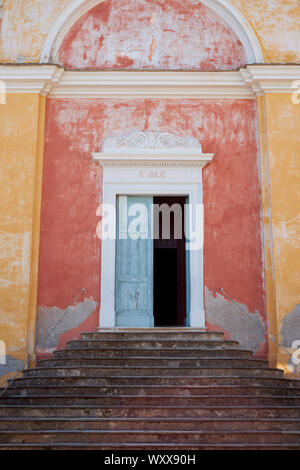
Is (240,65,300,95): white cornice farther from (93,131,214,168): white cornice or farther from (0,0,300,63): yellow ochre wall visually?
(93,131,214,168): white cornice

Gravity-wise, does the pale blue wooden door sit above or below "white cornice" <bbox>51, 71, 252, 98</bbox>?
below

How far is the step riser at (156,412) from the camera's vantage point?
18.3 feet

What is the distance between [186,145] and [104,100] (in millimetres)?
1628

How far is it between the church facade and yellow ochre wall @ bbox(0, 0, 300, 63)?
2 cm

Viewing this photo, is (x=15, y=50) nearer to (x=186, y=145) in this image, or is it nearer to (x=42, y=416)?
(x=186, y=145)

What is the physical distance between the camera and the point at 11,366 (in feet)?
25.1

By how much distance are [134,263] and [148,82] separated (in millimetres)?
3078

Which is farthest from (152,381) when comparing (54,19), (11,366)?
(54,19)

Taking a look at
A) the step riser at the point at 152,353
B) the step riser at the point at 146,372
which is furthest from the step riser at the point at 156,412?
the step riser at the point at 152,353

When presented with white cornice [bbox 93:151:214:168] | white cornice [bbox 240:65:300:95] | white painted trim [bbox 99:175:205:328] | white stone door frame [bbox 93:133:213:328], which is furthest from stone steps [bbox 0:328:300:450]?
white cornice [bbox 240:65:300:95]

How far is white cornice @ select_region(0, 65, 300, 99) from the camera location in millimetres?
8680

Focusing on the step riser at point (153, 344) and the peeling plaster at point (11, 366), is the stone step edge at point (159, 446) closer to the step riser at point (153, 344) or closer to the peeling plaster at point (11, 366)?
the step riser at point (153, 344)

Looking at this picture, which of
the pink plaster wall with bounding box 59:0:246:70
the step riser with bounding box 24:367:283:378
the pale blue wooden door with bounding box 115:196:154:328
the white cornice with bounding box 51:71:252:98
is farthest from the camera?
the pink plaster wall with bounding box 59:0:246:70

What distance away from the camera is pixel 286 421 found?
548 cm
